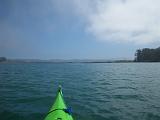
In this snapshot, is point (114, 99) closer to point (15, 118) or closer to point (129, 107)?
point (129, 107)

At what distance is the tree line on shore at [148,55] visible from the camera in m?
174

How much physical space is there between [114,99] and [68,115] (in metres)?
9.98

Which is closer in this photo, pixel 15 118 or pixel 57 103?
pixel 57 103

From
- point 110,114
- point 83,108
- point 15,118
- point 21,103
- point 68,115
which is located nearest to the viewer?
point 68,115

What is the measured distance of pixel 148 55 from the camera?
181 m

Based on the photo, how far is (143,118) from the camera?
12445 millimetres

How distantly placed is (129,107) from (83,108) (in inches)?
140

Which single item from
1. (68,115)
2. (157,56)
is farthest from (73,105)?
(157,56)

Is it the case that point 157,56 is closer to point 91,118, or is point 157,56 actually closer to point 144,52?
point 144,52

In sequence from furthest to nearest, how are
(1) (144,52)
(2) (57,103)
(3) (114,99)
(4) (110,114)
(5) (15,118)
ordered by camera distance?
1. (1) (144,52)
2. (3) (114,99)
3. (4) (110,114)
4. (5) (15,118)
5. (2) (57,103)

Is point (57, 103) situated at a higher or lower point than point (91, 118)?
higher

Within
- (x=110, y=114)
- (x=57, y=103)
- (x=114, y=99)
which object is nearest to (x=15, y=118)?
(x=57, y=103)

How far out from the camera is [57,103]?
34.4ft

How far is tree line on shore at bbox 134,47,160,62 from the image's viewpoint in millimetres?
174100
